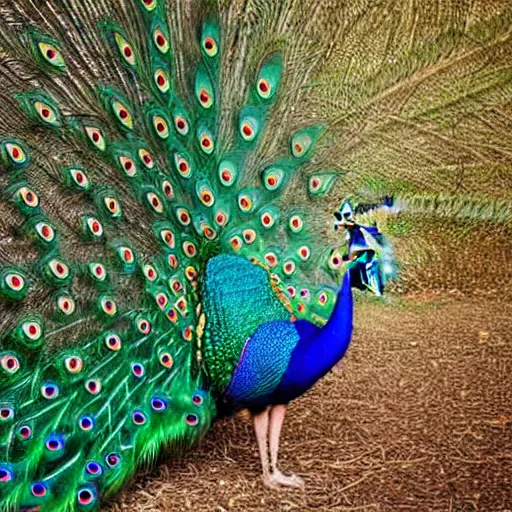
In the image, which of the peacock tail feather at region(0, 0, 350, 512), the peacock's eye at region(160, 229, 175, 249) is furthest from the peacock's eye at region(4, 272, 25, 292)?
the peacock's eye at region(160, 229, 175, 249)

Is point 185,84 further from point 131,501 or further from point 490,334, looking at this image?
point 490,334

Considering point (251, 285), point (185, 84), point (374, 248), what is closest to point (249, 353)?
point (251, 285)

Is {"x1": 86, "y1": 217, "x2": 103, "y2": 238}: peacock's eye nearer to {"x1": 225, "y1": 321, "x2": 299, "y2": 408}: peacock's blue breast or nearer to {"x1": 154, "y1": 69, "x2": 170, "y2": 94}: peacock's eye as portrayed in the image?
{"x1": 154, "y1": 69, "x2": 170, "y2": 94}: peacock's eye

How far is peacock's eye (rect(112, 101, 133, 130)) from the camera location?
2842 millimetres

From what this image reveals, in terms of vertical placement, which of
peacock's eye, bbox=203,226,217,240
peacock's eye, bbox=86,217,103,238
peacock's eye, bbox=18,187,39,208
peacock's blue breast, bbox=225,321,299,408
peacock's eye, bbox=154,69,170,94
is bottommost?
peacock's blue breast, bbox=225,321,299,408

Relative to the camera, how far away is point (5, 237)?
8.80 ft

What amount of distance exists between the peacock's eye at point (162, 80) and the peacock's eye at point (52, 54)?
34 centimetres

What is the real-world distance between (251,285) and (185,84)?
0.81 m

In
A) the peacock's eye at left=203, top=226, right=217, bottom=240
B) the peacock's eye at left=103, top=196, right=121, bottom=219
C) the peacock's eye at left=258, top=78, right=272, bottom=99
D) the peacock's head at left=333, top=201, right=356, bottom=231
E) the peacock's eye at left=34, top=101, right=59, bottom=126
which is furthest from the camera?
the peacock's eye at left=258, top=78, right=272, bottom=99

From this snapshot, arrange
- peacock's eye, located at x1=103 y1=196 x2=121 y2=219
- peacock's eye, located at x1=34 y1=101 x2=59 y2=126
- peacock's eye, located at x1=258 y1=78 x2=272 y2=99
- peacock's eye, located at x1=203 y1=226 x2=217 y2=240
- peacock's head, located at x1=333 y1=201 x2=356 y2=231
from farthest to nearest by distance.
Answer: peacock's eye, located at x1=258 y1=78 x2=272 y2=99
peacock's eye, located at x1=203 y1=226 x2=217 y2=240
peacock's eye, located at x1=103 y1=196 x2=121 y2=219
peacock's eye, located at x1=34 y1=101 x2=59 y2=126
peacock's head, located at x1=333 y1=201 x2=356 y2=231

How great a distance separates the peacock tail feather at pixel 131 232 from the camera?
2.68 metres

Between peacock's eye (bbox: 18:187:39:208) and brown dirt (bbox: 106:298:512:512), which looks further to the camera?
brown dirt (bbox: 106:298:512:512)

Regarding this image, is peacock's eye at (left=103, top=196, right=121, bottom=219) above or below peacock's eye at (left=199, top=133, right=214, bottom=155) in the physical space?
below

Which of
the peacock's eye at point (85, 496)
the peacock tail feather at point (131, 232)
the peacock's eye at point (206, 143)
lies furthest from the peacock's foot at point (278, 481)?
the peacock's eye at point (206, 143)
